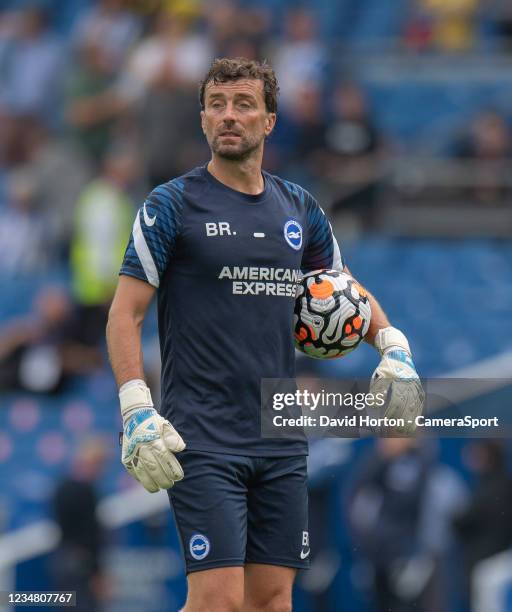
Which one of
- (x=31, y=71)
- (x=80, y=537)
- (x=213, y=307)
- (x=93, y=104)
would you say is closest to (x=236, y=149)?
(x=213, y=307)

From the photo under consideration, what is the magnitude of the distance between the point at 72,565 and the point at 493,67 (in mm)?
7331

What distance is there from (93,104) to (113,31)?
3.98 ft

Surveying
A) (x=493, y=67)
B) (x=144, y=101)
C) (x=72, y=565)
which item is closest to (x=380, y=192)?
(x=144, y=101)

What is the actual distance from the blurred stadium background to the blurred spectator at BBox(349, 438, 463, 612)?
0.02m

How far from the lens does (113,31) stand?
14055 mm

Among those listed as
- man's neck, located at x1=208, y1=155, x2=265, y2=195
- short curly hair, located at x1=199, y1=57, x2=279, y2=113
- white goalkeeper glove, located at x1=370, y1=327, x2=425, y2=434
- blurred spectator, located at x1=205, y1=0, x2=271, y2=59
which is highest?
blurred spectator, located at x1=205, y1=0, x2=271, y2=59

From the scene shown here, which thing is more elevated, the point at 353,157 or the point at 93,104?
the point at 93,104

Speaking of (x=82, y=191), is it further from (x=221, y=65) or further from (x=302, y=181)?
(x=221, y=65)

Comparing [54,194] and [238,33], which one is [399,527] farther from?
[238,33]

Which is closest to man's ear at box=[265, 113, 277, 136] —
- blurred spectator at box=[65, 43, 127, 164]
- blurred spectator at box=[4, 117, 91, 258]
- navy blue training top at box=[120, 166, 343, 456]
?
navy blue training top at box=[120, 166, 343, 456]

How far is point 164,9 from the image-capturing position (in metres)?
14.3

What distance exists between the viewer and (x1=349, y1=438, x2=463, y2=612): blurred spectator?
33.0 ft

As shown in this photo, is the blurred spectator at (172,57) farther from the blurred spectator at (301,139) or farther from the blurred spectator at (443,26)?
the blurred spectator at (443,26)

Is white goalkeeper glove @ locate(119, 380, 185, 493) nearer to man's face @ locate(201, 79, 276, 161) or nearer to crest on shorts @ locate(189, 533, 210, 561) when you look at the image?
crest on shorts @ locate(189, 533, 210, 561)
